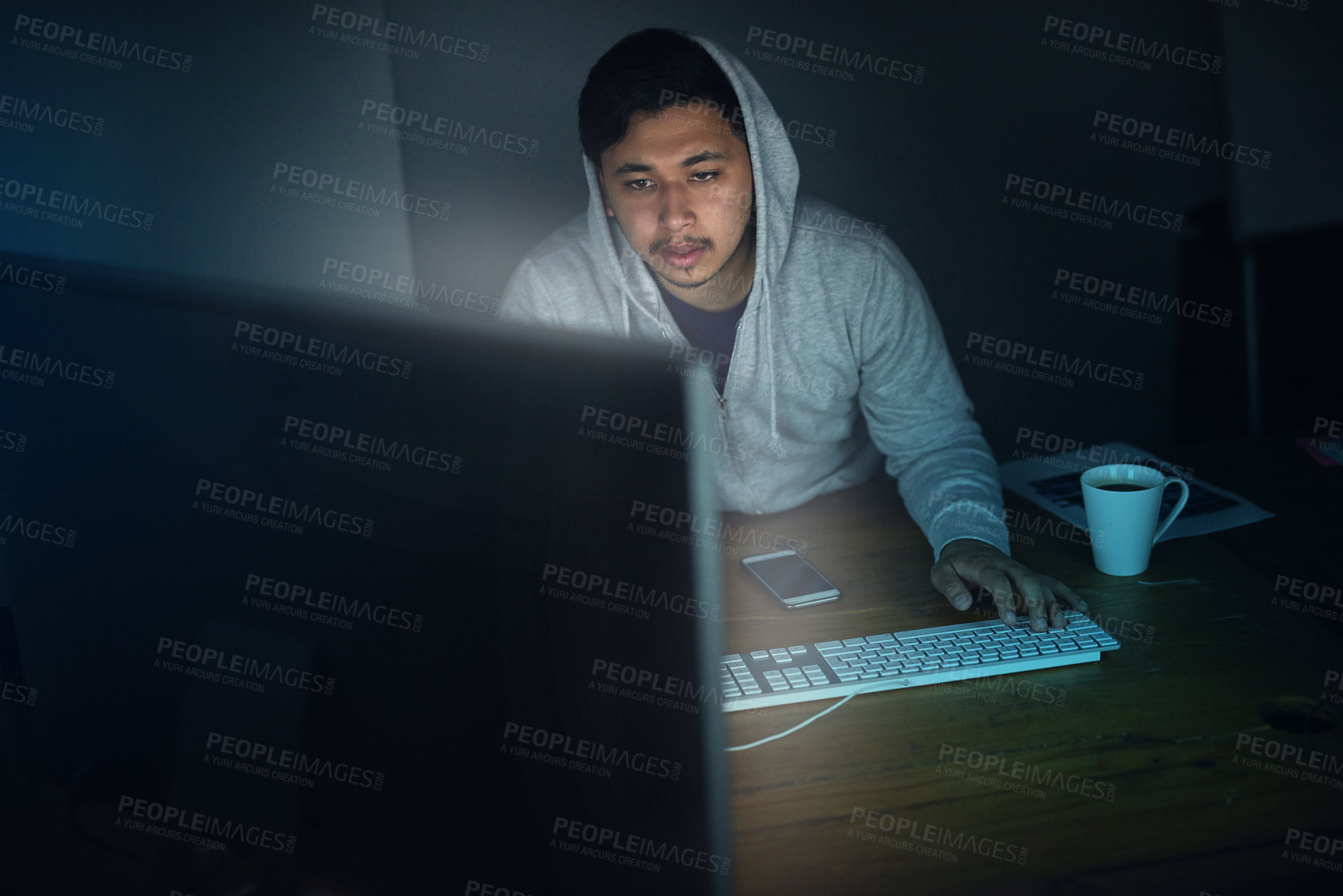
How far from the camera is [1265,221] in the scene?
2.37m

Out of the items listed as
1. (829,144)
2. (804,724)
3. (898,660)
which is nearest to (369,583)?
(804,724)

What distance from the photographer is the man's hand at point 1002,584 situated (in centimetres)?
102

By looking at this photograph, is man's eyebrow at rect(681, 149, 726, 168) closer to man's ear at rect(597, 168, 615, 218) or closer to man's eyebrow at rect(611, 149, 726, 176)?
man's eyebrow at rect(611, 149, 726, 176)

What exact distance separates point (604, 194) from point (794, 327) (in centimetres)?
43

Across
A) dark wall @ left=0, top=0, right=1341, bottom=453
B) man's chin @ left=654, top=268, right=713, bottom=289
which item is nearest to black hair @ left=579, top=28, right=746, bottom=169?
man's chin @ left=654, top=268, right=713, bottom=289

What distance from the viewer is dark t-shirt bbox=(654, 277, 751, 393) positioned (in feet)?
5.57

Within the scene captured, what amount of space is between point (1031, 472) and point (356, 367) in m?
1.27

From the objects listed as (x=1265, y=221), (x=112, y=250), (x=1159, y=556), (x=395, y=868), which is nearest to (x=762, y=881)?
(x=395, y=868)

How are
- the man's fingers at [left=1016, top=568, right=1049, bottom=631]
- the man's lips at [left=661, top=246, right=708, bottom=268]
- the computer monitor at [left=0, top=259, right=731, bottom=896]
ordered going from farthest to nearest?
the man's lips at [left=661, top=246, right=708, bottom=268] < the man's fingers at [left=1016, top=568, right=1049, bottom=631] < the computer monitor at [left=0, top=259, right=731, bottom=896]

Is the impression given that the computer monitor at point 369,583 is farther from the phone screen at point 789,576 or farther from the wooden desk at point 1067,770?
the phone screen at point 789,576

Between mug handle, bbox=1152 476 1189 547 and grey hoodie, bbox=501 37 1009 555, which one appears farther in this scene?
grey hoodie, bbox=501 37 1009 555

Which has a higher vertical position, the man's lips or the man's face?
the man's face

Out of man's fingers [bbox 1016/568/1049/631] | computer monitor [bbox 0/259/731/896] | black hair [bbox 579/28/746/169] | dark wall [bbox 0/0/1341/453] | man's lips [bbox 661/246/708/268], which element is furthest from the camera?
dark wall [bbox 0/0/1341/453]

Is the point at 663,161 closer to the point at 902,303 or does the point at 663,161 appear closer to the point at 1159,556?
the point at 902,303
